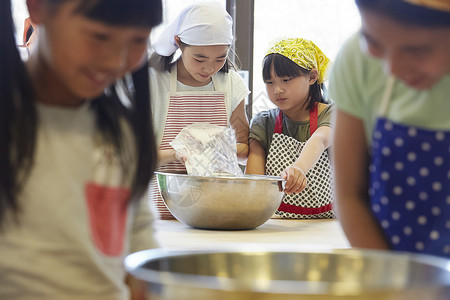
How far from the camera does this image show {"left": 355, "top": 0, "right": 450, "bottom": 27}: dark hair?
521 mm

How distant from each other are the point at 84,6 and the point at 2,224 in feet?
0.69

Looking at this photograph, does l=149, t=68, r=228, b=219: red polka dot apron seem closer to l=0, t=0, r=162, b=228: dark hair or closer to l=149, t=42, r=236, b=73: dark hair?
l=149, t=42, r=236, b=73: dark hair

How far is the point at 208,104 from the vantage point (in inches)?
75.3

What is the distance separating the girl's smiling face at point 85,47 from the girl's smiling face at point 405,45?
20cm

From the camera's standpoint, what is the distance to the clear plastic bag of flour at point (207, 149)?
1.69 meters

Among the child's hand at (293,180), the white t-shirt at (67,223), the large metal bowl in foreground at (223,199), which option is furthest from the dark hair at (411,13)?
the child's hand at (293,180)

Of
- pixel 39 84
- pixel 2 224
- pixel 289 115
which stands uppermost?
pixel 39 84

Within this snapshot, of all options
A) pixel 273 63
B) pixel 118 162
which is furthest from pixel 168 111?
pixel 118 162

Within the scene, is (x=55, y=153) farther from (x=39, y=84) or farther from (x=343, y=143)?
(x=343, y=143)

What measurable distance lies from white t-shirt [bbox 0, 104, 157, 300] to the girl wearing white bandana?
1.07 m

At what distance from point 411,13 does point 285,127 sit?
4.75 feet

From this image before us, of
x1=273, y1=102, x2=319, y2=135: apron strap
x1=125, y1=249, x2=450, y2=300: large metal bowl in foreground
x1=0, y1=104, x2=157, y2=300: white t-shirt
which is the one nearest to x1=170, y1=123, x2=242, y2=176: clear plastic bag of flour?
x1=273, y1=102, x2=319, y2=135: apron strap

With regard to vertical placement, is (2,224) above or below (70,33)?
below

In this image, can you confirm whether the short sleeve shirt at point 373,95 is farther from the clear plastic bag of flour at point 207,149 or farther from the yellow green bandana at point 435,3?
the clear plastic bag of flour at point 207,149
